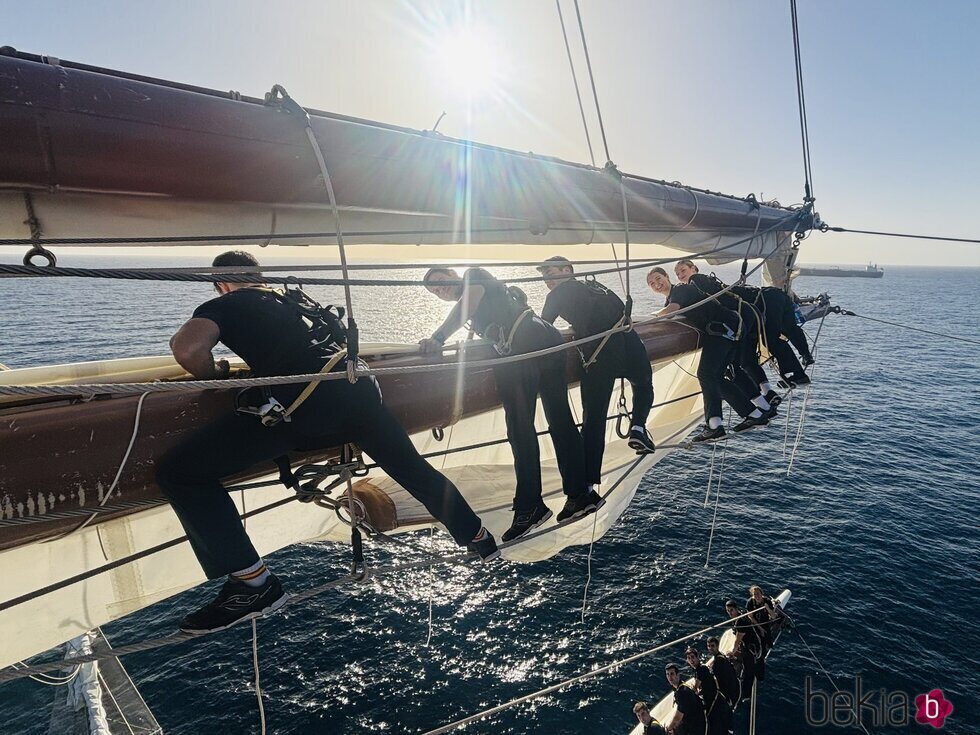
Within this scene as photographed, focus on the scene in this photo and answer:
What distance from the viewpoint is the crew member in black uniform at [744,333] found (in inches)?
247

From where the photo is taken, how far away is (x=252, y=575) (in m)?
2.40

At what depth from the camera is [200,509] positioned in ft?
7.48

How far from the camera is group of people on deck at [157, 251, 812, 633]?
7.52 ft

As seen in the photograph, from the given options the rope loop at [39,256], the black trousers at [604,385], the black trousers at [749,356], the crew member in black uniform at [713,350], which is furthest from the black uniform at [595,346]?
the rope loop at [39,256]

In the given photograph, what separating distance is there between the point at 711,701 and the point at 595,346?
917cm

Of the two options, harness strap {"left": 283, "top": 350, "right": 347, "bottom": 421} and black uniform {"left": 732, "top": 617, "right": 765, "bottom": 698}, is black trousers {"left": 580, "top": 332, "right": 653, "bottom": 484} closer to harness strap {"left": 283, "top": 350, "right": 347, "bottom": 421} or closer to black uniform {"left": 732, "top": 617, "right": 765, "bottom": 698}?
harness strap {"left": 283, "top": 350, "right": 347, "bottom": 421}

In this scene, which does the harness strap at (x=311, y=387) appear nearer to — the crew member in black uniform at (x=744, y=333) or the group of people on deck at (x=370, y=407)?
the group of people on deck at (x=370, y=407)

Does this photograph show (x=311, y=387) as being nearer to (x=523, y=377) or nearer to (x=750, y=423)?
(x=523, y=377)

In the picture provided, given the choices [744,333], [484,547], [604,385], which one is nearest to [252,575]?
[484,547]

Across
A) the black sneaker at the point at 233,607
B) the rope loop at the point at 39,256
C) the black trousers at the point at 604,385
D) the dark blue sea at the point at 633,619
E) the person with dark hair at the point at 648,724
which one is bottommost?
the dark blue sea at the point at 633,619

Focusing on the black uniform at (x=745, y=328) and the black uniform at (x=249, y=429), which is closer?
the black uniform at (x=249, y=429)

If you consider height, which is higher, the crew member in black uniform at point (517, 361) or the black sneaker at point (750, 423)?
the crew member in black uniform at point (517, 361)

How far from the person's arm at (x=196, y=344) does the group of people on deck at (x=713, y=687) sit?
1027 cm

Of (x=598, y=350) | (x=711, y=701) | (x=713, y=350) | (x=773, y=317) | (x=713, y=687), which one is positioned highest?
(x=598, y=350)
